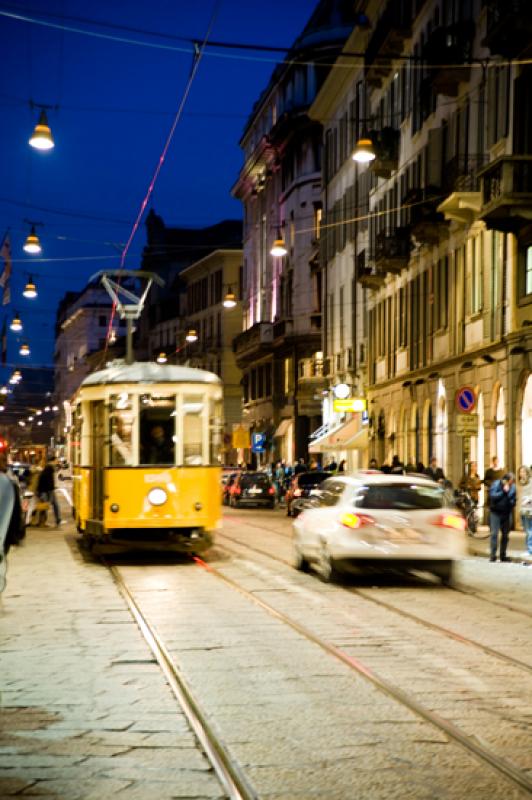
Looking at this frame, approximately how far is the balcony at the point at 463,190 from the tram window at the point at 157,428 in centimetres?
1460

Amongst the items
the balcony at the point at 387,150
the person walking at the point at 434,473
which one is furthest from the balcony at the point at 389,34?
the person walking at the point at 434,473

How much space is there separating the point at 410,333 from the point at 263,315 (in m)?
34.1

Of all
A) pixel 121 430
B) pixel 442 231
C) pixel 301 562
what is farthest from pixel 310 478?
pixel 301 562

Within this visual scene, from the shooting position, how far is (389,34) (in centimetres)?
4234

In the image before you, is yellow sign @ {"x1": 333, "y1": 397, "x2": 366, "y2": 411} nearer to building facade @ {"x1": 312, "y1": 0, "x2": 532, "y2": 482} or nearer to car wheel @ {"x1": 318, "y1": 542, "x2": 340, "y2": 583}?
building facade @ {"x1": 312, "y1": 0, "x2": 532, "y2": 482}

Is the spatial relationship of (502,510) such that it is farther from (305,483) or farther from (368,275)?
(368,275)

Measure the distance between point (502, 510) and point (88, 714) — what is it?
15.0 metres

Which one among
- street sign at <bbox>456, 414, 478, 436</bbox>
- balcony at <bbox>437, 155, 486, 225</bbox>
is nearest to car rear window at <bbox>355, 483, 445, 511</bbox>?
street sign at <bbox>456, 414, 478, 436</bbox>

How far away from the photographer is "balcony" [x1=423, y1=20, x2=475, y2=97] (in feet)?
112

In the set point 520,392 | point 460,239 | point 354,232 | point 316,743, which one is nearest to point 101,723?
point 316,743

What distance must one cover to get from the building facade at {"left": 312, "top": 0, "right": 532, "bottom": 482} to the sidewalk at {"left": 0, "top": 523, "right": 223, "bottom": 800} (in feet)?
44.2

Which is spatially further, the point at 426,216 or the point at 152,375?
the point at 426,216

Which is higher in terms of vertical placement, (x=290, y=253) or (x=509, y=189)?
(x=290, y=253)

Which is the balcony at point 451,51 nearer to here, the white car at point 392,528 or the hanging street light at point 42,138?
the hanging street light at point 42,138
